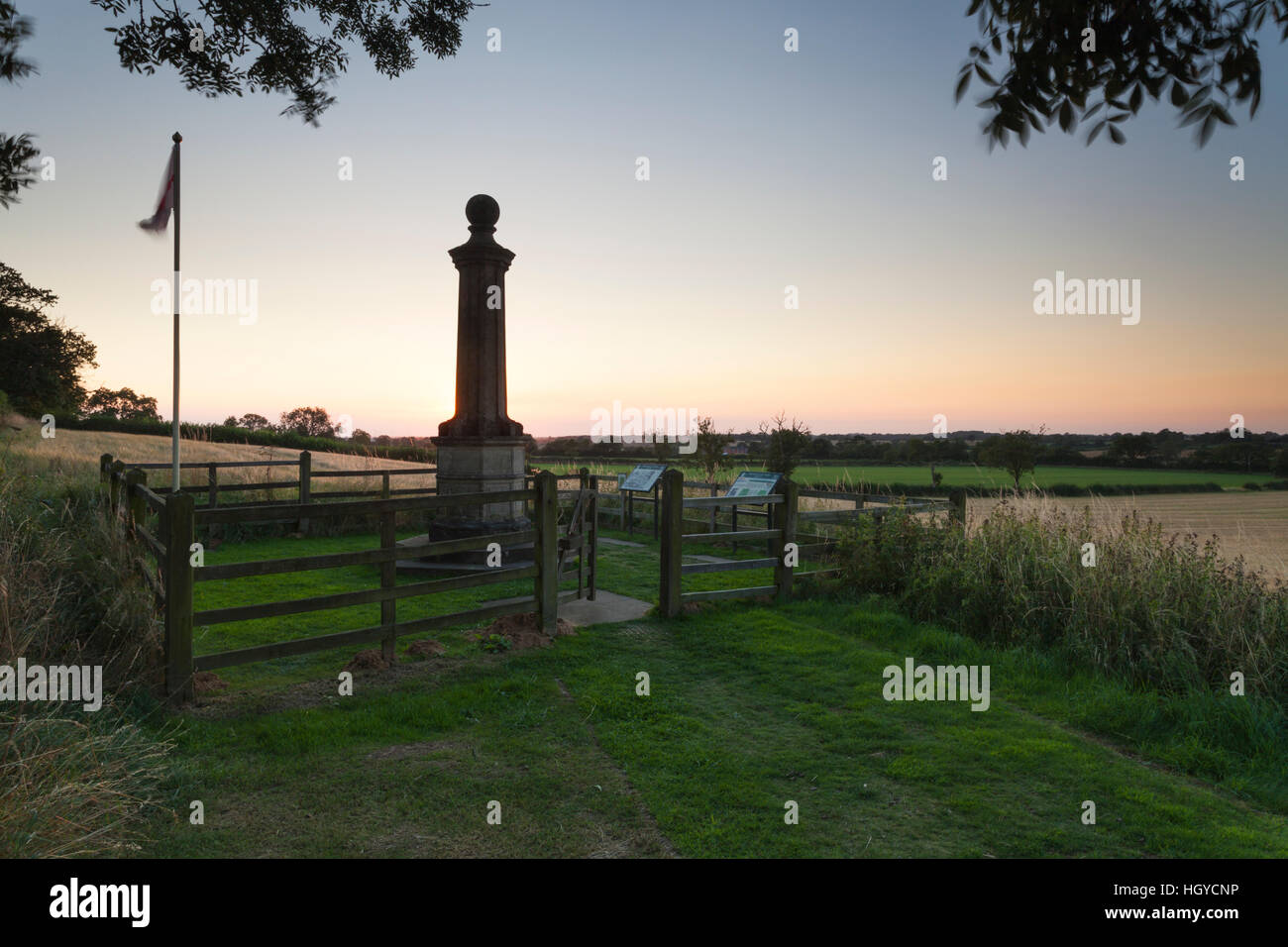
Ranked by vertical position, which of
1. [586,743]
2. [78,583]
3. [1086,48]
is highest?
[1086,48]

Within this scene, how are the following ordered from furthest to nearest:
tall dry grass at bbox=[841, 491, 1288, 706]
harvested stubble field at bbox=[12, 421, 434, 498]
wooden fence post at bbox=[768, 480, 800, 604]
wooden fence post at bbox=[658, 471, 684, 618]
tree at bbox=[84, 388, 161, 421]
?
tree at bbox=[84, 388, 161, 421]
harvested stubble field at bbox=[12, 421, 434, 498]
wooden fence post at bbox=[768, 480, 800, 604]
wooden fence post at bbox=[658, 471, 684, 618]
tall dry grass at bbox=[841, 491, 1288, 706]

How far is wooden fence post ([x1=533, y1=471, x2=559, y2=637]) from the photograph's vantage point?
7164 mm

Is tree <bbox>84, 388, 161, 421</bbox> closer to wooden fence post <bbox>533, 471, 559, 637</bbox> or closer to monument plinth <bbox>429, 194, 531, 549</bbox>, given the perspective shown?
monument plinth <bbox>429, 194, 531, 549</bbox>

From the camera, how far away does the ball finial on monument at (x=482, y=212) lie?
11617 mm

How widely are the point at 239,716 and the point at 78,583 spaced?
1860mm

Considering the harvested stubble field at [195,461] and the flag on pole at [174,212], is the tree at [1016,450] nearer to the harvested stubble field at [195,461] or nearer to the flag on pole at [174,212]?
the harvested stubble field at [195,461]

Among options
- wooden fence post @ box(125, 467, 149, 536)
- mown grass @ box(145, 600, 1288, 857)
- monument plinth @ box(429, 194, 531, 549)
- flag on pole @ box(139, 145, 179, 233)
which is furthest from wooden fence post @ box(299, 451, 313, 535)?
mown grass @ box(145, 600, 1288, 857)

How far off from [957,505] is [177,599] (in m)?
8.63

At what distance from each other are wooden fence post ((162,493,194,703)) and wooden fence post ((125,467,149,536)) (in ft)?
6.37

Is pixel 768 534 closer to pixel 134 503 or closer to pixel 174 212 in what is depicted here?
pixel 134 503

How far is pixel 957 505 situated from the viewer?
9.52 meters
